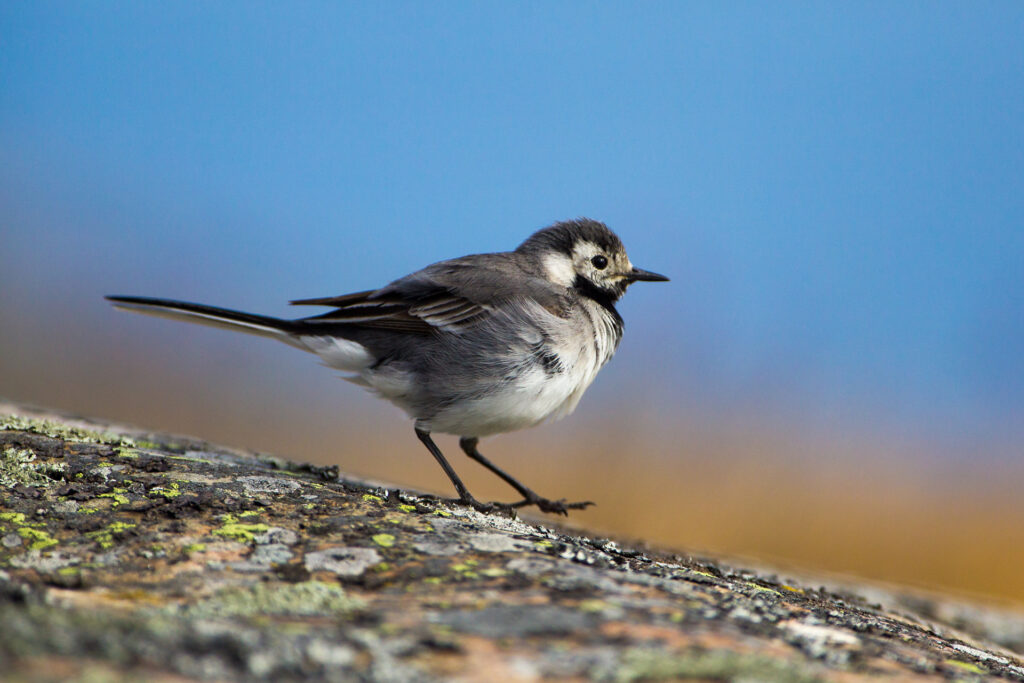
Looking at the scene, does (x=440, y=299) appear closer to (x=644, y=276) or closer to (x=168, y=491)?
(x=644, y=276)

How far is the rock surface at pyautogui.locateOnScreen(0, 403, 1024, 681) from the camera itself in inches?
64.0

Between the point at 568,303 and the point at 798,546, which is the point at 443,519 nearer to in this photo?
the point at 568,303

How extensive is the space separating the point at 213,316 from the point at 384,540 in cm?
274

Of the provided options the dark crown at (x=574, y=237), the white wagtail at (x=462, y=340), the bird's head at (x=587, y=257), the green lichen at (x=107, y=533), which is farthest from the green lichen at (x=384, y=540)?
the dark crown at (x=574, y=237)

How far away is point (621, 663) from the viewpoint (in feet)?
5.67

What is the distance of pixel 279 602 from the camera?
2.04 metres

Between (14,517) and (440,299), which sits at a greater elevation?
(440,299)

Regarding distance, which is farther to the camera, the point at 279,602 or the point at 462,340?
the point at 462,340

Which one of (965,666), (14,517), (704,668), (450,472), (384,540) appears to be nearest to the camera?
(704,668)

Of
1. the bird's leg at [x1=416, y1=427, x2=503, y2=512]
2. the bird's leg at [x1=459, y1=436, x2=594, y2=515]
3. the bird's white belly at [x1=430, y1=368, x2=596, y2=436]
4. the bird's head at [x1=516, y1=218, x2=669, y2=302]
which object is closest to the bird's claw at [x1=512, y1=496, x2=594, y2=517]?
the bird's leg at [x1=459, y1=436, x2=594, y2=515]

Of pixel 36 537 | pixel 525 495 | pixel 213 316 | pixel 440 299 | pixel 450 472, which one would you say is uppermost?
pixel 440 299

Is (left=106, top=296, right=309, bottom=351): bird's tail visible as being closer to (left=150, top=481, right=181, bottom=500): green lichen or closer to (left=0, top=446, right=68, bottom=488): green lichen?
(left=0, top=446, right=68, bottom=488): green lichen

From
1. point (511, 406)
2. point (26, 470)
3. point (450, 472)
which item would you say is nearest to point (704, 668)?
point (26, 470)

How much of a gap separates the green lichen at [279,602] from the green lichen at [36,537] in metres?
0.75
